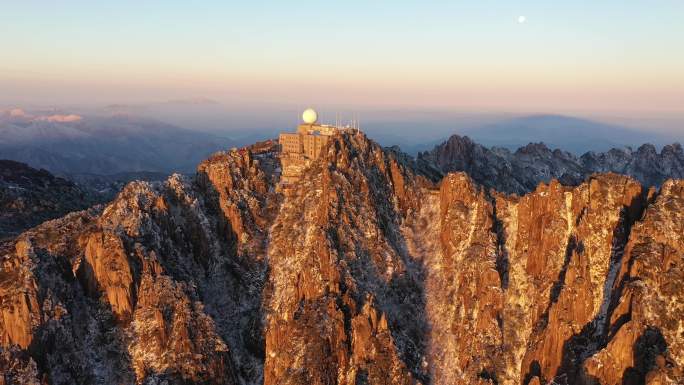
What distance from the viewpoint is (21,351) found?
73.9 m

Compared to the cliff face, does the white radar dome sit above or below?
above

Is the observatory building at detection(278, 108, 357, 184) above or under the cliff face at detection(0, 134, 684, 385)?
above

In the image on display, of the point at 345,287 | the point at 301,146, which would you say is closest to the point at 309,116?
the point at 301,146

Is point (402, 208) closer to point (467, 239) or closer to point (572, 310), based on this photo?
point (467, 239)

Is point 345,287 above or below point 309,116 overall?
below

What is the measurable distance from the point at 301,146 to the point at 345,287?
48.1 metres

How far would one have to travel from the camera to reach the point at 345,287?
90062 mm

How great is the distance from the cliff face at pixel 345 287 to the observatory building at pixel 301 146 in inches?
388

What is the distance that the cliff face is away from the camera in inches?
3004

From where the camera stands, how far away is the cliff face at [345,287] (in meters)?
76.3

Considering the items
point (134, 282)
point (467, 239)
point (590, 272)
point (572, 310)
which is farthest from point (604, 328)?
point (134, 282)

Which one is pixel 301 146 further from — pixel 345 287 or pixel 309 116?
pixel 345 287

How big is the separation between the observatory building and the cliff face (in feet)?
32.3

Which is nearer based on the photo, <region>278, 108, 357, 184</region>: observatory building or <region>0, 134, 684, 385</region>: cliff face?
<region>0, 134, 684, 385</region>: cliff face
